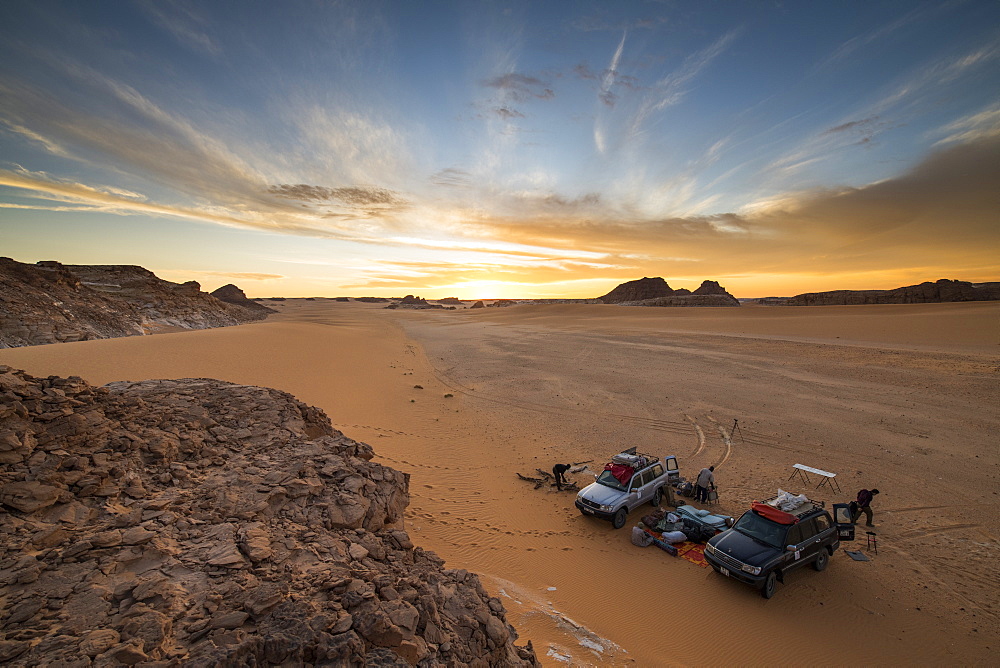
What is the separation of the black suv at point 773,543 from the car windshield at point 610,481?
8.79 feet

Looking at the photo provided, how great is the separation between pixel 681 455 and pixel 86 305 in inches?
1595

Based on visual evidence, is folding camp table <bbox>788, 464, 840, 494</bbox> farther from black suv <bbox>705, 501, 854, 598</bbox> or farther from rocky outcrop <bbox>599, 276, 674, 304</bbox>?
rocky outcrop <bbox>599, 276, 674, 304</bbox>

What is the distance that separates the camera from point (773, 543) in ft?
30.1

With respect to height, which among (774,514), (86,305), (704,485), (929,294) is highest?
(929,294)

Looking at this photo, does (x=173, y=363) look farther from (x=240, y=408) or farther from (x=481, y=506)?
(x=481, y=506)

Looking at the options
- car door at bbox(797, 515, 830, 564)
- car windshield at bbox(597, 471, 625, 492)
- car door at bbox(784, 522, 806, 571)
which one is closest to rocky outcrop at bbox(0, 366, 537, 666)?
car windshield at bbox(597, 471, 625, 492)

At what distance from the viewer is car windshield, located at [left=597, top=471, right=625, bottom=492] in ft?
38.9

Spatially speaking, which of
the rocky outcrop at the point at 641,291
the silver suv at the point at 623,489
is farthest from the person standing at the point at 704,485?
the rocky outcrop at the point at 641,291

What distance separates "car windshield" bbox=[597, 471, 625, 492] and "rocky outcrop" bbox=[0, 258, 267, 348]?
3119 centimetres

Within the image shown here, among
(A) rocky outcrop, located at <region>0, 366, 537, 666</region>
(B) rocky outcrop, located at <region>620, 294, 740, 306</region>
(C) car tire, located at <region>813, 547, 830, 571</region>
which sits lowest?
(C) car tire, located at <region>813, 547, 830, 571</region>

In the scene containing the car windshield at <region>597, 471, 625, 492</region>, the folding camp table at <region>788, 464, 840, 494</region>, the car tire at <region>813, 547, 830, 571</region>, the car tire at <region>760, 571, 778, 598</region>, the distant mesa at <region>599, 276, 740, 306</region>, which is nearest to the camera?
the car tire at <region>760, 571, 778, 598</region>

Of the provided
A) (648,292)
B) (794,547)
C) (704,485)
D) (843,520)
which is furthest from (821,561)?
(648,292)

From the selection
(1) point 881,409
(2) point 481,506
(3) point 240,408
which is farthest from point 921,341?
(3) point 240,408

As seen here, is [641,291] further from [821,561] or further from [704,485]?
[821,561]
